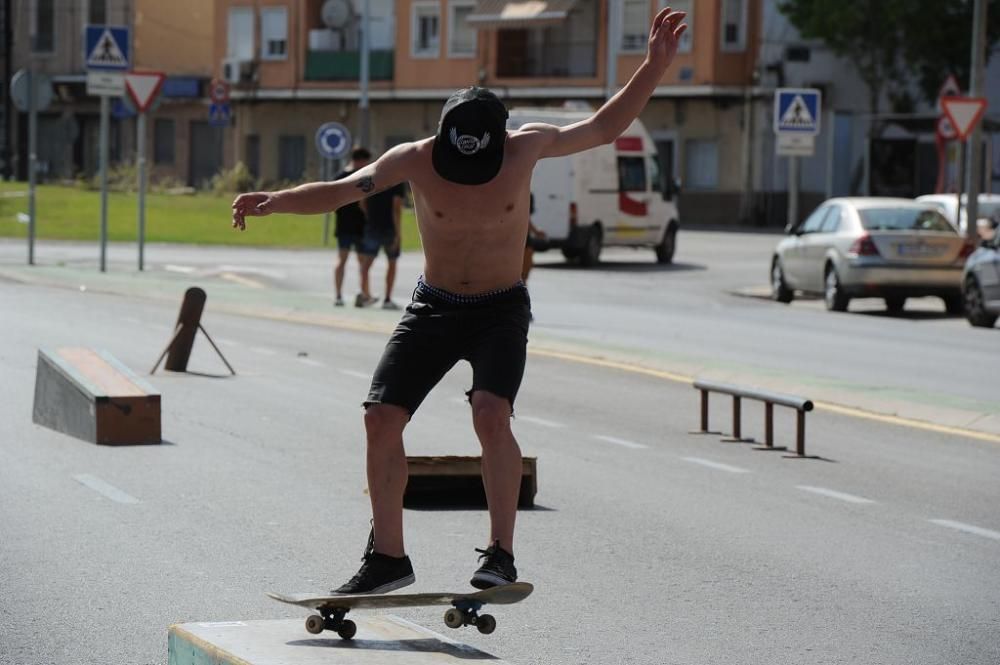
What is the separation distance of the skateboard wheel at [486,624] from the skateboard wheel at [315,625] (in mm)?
463

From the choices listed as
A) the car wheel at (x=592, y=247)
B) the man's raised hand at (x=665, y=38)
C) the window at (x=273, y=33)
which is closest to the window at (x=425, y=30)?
the window at (x=273, y=33)

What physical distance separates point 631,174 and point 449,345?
33281 millimetres

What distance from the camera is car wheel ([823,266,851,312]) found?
27953 millimetres

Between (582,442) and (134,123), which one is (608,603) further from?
(134,123)

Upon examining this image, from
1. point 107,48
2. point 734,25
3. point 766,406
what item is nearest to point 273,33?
point 734,25

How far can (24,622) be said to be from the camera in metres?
7.22

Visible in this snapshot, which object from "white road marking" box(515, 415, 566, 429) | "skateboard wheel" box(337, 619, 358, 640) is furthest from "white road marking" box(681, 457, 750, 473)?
"skateboard wheel" box(337, 619, 358, 640)

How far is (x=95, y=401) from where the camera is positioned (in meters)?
12.2

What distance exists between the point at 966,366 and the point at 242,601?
510 inches

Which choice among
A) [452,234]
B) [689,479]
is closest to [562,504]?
[689,479]

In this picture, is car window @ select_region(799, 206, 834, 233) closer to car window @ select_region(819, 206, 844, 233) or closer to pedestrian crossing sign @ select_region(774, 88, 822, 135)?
car window @ select_region(819, 206, 844, 233)

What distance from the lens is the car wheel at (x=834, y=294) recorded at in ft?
91.7

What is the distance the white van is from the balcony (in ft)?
97.6

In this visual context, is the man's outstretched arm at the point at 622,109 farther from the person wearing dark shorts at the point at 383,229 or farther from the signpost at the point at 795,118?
the signpost at the point at 795,118
